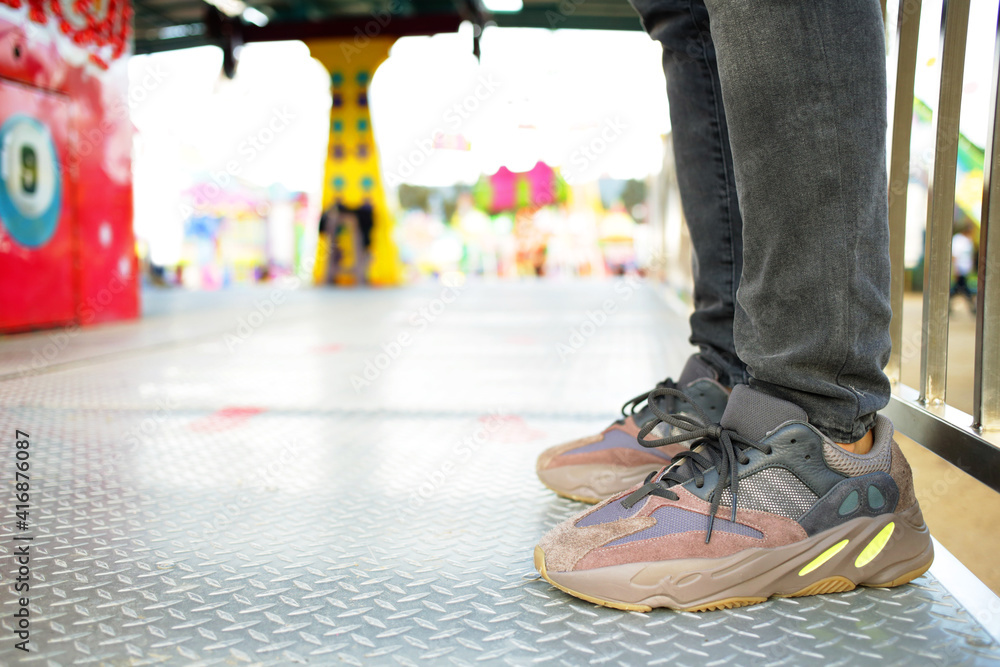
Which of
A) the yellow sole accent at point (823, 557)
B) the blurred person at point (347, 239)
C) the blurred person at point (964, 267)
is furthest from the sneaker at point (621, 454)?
the blurred person at point (347, 239)

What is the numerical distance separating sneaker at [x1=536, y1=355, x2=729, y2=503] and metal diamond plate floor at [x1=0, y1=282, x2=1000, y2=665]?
0.11ft

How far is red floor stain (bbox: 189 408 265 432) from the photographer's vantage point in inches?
56.4

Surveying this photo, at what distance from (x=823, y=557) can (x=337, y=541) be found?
55 centimetres

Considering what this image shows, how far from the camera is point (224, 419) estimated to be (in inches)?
59.6

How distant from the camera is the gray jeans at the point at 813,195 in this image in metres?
0.65

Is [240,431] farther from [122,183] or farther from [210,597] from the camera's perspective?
[122,183]

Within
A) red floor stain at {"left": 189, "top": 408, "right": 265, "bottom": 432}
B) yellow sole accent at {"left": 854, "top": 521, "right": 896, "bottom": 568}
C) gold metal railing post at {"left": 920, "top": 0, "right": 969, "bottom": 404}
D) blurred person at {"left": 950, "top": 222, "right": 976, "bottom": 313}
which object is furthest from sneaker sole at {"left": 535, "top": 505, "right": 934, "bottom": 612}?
blurred person at {"left": 950, "top": 222, "right": 976, "bottom": 313}

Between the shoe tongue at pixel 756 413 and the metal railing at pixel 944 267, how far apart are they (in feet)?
0.85

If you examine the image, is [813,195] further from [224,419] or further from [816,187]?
[224,419]

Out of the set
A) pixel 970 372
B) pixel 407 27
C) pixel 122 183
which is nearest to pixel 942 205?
pixel 970 372

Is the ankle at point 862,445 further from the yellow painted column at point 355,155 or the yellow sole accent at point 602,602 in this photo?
the yellow painted column at point 355,155

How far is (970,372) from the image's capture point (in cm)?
255

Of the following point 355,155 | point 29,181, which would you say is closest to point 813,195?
point 29,181

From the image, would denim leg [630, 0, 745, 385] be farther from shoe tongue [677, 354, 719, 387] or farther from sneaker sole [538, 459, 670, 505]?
sneaker sole [538, 459, 670, 505]
